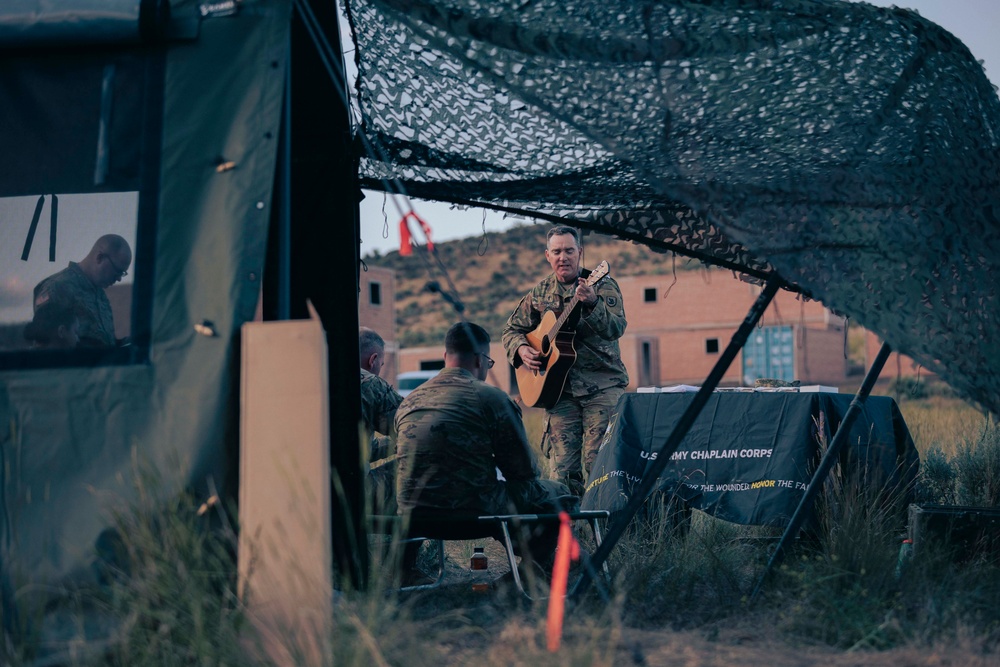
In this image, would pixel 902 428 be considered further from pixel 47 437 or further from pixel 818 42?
pixel 47 437

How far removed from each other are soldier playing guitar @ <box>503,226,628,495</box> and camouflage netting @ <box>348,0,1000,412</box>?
2.19m

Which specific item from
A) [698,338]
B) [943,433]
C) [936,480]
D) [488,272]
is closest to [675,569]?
[936,480]

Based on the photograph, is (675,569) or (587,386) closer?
(675,569)

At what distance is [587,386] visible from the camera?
6.23 metres

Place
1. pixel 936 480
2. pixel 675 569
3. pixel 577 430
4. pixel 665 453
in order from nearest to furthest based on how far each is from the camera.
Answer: pixel 665 453 → pixel 675 569 → pixel 577 430 → pixel 936 480

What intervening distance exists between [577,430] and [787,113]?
9.47 ft

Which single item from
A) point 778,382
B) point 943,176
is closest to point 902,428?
point 778,382

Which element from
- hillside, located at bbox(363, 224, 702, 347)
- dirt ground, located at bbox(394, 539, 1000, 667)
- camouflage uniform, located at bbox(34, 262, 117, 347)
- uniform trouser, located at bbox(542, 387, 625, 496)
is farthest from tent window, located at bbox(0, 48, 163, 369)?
hillside, located at bbox(363, 224, 702, 347)

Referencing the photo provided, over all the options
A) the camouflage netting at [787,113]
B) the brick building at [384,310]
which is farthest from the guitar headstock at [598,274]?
the brick building at [384,310]

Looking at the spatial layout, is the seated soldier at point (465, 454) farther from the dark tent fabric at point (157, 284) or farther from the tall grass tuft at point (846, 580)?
the dark tent fabric at point (157, 284)

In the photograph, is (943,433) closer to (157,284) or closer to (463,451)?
(463,451)

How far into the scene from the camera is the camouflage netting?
3.59 meters

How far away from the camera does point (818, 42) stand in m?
3.86

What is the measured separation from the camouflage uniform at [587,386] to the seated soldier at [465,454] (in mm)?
1310
